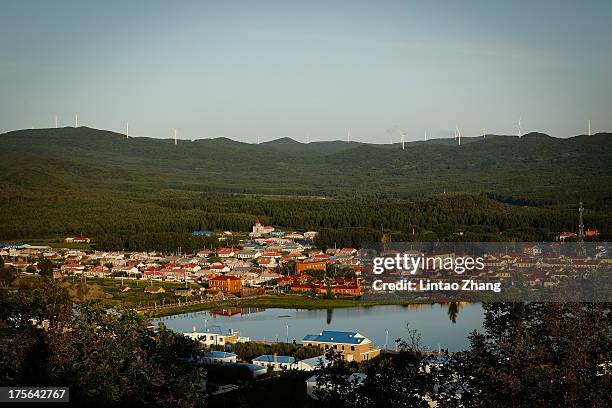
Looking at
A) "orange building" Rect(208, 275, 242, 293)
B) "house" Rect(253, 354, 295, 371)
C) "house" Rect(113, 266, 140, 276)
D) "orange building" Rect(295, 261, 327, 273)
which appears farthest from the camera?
"orange building" Rect(295, 261, 327, 273)

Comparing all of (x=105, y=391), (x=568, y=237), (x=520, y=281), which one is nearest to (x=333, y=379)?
(x=105, y=391)

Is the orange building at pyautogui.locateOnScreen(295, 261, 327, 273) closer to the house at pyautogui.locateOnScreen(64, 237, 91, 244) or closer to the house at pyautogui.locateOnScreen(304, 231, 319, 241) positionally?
the house at pyautogui.locateOnScreen(304, 231, 319, 241)

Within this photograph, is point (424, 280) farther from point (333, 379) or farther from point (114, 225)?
point (114, 225)

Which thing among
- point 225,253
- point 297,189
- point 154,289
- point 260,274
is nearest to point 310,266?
point 260,274

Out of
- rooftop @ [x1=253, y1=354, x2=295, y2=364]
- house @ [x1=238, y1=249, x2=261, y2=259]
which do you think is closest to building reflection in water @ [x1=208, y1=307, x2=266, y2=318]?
rooftop @ [x1=253, y1=354, x2=295, y2=364]

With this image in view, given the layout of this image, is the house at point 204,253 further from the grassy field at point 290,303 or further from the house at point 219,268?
the grassy field at point 290,303

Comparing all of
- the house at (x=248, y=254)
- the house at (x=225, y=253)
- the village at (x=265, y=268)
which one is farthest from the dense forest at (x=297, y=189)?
the village at (x=265, y=268)

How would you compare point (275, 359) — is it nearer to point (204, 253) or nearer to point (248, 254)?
point (248, 254)

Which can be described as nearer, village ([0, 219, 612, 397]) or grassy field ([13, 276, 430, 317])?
village ([0, 219, 612, 397])
